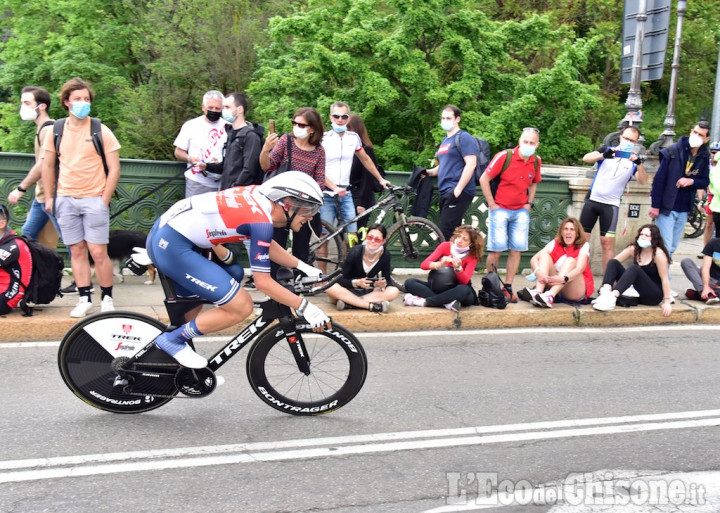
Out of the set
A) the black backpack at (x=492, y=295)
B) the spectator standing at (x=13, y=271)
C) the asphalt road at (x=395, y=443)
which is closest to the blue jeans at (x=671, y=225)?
the black backpack at (x=492, y=295)

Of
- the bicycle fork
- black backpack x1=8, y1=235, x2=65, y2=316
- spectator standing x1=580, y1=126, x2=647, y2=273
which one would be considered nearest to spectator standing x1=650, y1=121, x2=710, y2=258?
spectator standing x1=580, y1=126, x2=647, y2=273

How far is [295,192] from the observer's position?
17.8 feet

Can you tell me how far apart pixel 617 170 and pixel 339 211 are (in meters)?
3.35

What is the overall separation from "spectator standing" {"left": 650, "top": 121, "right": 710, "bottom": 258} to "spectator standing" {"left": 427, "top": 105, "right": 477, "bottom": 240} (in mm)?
2417

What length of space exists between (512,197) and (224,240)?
499 cm

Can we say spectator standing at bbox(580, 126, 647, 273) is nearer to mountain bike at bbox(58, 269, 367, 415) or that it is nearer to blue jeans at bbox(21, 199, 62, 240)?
mountain bike at bbox(58, 269, 367, 415)

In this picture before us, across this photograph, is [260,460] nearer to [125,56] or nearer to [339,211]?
[339,211]

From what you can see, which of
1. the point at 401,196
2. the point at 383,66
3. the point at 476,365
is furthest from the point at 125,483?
the point at 383,66

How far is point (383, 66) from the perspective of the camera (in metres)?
14.2

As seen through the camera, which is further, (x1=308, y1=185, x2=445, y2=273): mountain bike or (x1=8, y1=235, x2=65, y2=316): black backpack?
(x1=308, y1=185, x2=445, y2=273): mountain bike

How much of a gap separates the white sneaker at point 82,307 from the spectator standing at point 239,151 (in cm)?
191

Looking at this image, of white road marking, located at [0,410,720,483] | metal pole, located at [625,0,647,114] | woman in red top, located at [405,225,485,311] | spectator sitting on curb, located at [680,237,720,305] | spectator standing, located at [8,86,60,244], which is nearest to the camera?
white road marking, located at [0,410,720,483]

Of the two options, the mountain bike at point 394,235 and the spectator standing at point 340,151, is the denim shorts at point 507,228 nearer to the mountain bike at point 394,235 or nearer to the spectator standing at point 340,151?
the mountain bike at point 394,235

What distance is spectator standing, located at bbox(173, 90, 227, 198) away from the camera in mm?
9258
